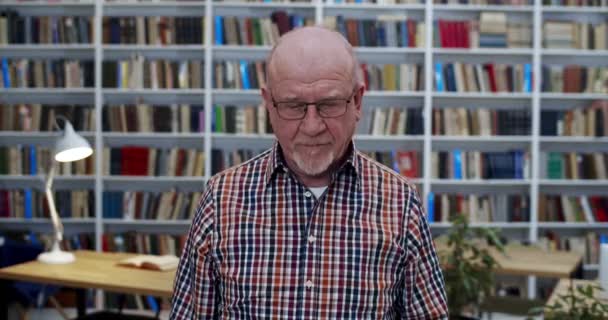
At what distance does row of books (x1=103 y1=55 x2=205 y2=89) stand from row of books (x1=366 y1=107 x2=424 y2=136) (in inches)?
58.9

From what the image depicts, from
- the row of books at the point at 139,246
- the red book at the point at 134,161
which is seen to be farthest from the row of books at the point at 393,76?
the row of books at the point at 139,246

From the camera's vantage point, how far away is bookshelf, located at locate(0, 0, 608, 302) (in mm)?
6832

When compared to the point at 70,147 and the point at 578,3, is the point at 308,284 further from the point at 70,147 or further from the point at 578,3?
the point at 578,3

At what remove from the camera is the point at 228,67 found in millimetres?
6820

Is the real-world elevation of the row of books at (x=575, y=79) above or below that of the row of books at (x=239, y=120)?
above

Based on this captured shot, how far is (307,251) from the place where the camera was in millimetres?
1455

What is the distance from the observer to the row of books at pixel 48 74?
22.5ft

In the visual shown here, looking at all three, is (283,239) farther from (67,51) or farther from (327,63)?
(67,51)

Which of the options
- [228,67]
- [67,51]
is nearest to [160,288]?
[228,67]

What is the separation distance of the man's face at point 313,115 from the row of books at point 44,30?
579cm

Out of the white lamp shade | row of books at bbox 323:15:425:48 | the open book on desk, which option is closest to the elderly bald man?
the open book on desk

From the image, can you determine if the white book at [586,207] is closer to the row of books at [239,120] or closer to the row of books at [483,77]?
the row of books at [483,77]

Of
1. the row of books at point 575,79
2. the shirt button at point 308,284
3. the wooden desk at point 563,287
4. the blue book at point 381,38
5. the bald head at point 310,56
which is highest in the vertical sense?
the blue book at point 381,38

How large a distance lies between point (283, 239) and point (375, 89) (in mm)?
5501
